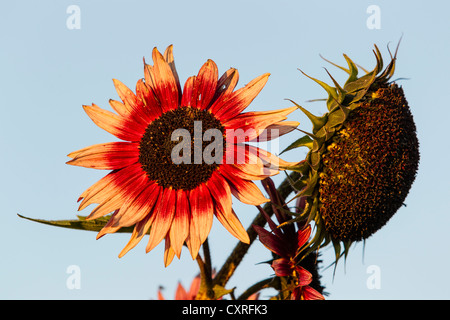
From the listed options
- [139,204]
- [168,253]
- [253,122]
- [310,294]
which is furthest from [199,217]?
[310,294]

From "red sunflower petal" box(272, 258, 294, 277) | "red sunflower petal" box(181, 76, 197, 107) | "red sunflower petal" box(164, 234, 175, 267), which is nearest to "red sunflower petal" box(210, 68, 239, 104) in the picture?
"red sunflower petal" box(181, 76, 197, 107)

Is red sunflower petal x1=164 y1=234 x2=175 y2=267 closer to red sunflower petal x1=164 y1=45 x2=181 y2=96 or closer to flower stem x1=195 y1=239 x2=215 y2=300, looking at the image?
flower stem x1=195 y1=239 x2=215 y2=300

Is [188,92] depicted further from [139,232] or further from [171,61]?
[139,232]

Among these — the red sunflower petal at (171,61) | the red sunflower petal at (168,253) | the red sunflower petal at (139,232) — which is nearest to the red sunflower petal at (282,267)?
the red sunflower petal at (168,253)

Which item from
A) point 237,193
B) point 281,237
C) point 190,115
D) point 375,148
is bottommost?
point 281,237

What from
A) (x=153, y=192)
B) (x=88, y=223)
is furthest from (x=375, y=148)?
(x=88, y=223)

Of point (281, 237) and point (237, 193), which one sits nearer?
point (237, 193)

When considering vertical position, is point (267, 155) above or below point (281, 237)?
above

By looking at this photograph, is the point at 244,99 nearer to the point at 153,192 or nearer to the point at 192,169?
the point at 192,169
